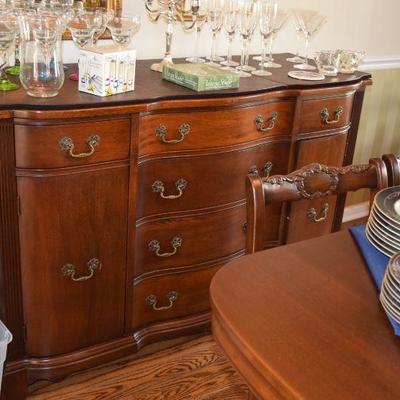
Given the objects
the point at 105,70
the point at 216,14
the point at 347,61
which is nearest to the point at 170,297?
the point at 105,70

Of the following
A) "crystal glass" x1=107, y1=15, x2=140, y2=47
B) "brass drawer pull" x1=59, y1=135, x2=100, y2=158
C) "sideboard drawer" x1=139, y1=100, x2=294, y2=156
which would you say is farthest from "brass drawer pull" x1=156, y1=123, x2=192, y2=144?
"crystal glass" x1=107, y1=15, x2=140, y2=47

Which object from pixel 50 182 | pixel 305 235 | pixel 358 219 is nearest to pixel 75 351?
pixel 50 182

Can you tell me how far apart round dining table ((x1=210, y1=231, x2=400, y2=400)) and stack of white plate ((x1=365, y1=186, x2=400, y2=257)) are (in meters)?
0.06

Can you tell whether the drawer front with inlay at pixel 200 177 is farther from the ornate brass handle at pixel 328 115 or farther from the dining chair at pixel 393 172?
the dining chair at pixel 393 172

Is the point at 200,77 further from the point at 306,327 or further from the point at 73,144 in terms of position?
the point at 306,327

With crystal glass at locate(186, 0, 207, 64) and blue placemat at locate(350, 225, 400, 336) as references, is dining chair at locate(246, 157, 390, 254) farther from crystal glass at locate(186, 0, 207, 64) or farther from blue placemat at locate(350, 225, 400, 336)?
crystal glass at locate(186, 0, 207, 64)

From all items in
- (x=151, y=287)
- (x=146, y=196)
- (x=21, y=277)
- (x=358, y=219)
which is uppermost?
(x=146, y=196)

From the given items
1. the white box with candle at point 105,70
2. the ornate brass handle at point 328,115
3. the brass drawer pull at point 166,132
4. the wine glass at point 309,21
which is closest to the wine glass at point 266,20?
the wine glass at point 309,21

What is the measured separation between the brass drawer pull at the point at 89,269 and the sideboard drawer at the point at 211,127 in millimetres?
385

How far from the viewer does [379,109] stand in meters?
3.32

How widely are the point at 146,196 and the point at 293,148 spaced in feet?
2.09

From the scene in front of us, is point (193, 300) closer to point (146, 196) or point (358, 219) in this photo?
point (146, 196)

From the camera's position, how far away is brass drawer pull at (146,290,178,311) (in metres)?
2.10

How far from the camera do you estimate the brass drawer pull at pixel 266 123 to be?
6.75 feet
